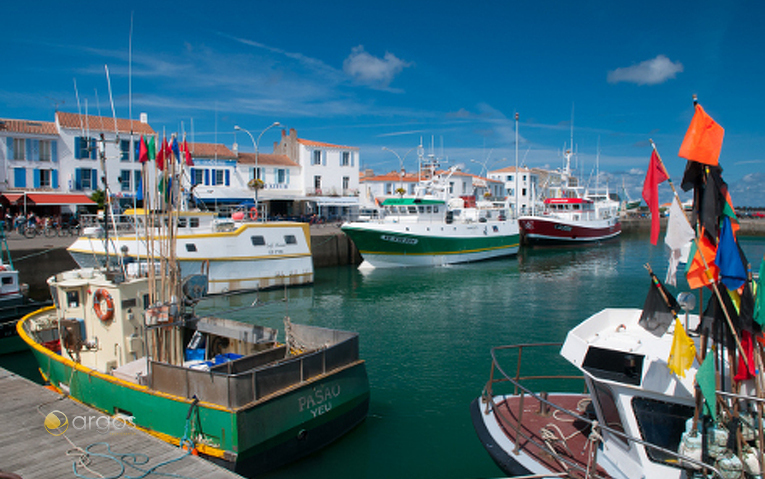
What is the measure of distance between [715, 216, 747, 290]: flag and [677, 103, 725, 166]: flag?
768 mm

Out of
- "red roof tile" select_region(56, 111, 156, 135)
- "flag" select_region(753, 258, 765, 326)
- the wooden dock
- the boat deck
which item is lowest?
the boat deck

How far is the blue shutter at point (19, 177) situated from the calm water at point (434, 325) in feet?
74.3

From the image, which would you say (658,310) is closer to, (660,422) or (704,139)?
(660,422)

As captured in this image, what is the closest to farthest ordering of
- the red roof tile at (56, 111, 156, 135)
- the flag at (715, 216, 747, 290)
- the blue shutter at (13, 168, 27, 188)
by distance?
the flag at (715, 216, 747, 290), the blue shutter at (13, 168, 27, 188), the red roof tile at (56, 111, 156, 135)

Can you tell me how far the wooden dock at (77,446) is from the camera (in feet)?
21.0

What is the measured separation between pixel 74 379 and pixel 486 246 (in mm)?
32951

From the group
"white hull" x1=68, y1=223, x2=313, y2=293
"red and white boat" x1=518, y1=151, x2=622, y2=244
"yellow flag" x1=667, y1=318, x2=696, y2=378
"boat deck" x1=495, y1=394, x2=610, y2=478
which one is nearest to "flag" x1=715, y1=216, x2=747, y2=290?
"yellow flag" x1=667, y1=318, x2=696, y2=378

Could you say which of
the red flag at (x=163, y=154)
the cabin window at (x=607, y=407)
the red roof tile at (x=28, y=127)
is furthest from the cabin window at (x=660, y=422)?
the red roof tile at (x=28, y=127)

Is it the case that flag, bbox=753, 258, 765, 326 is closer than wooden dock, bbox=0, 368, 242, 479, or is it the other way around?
flag, bbox=753, 258, 765, 326

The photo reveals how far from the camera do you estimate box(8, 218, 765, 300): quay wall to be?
23500 millimetres

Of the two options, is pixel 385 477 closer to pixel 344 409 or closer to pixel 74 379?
pixel 344 409

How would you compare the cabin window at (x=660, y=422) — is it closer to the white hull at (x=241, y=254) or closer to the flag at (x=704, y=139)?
the flag at (x=704, y=139)

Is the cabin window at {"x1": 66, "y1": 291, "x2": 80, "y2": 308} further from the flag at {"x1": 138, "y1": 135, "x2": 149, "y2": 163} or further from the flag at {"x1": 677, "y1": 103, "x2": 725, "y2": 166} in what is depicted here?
the flag at {"x1": 677, "y1": 103, "x2": 725, "y2": 166}

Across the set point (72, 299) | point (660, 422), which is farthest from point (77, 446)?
point (660, 422)
